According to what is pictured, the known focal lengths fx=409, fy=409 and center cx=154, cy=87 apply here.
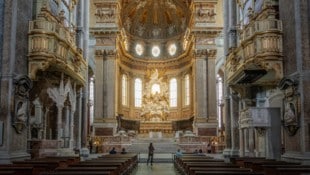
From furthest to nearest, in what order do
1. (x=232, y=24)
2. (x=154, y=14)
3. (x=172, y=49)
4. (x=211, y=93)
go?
(x=172, y=49), (x=154, y=14), (x=211, y=93), (x=232, y=24)

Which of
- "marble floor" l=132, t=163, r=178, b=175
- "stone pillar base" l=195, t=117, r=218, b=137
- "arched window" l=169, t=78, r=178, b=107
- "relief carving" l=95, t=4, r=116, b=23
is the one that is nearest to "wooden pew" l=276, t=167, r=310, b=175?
"marble floor" l=132, t=163, r=178, b=175

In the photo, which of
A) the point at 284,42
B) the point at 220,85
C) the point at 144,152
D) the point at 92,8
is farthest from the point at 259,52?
the point at 220,85

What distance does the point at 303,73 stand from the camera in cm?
1541

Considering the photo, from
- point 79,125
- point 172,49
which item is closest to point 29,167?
point 79,125

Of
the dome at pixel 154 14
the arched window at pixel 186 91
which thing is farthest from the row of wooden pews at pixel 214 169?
the dome at pixel 154 14

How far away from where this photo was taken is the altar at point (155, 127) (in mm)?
45812

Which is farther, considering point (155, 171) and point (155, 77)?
point (155, 77)

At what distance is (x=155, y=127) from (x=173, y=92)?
5.35 meters

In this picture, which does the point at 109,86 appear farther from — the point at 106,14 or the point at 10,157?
the point at 10,157

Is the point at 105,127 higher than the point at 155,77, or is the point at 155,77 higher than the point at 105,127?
the point at 155,77

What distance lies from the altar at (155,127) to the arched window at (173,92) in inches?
122

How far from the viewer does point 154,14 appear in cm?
4897

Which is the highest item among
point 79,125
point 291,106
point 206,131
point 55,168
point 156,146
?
point 291,106

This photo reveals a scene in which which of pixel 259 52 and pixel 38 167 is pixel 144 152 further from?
pixel 38 167
